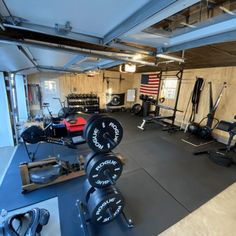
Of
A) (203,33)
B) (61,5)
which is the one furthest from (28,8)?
(203,33)

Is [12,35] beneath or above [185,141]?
above

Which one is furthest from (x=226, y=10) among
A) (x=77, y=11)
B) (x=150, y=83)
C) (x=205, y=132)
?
(x=150, y=83)

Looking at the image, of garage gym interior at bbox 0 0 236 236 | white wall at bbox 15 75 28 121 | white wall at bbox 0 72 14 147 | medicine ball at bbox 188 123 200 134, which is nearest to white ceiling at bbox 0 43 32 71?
garage gym interior at bbox 0 0 236 236

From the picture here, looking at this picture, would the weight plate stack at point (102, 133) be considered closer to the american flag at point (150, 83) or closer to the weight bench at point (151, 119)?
the weight bench at point (151, 119)

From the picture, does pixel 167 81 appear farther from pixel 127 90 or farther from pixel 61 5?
pixel 61 5

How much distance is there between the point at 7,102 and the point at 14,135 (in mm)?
904

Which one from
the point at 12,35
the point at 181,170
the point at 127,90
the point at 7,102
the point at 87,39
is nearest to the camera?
the point at 12,35

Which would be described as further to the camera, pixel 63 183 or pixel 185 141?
pixel 185 141

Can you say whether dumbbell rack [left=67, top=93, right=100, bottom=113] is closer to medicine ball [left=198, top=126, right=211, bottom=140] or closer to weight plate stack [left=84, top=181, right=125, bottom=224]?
medicine ball [left=198, top=126, right=211, bottom=140]

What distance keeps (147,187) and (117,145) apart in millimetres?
1190

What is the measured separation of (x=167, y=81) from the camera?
6312 mm

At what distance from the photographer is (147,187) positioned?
8.11 ft

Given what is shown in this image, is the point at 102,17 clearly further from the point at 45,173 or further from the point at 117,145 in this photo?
the point at 45,173

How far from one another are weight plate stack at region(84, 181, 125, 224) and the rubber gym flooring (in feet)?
0.65
